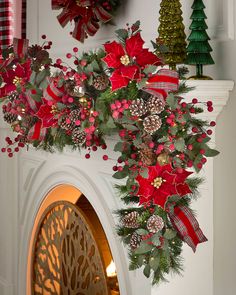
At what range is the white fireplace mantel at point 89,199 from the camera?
1764 mm

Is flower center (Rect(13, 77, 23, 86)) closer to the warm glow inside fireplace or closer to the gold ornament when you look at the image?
the warm glow inside fireplace

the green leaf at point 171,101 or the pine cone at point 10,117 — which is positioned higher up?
the pine cone at point 10,117

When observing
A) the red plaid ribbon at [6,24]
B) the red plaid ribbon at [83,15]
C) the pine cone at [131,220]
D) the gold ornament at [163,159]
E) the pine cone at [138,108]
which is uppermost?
the red plaid ribbon at [6,24]

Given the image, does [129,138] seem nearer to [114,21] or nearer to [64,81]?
[64,81]

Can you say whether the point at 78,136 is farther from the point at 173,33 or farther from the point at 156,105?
the point at 173,33

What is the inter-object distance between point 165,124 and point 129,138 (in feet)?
0.31

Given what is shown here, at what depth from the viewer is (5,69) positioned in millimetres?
1979

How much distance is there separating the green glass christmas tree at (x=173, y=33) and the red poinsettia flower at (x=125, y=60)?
0.83ft

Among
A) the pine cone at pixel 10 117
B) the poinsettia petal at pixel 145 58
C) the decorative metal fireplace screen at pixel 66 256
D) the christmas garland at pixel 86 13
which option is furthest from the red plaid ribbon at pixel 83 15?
the poinsettia petal at pixel 145 58

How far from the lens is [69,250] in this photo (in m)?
2.33

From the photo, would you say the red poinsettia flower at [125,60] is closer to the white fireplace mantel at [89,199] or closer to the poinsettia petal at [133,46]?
the poinsettia petal at [133,46]

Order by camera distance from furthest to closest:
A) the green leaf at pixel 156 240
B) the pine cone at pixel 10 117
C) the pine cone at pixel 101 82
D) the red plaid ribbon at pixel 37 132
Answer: the pine cone at pixel 10 117 < the red plaid ribbon at pixel 37 132 < the pine cone at pixel 101 82 < the green leaf at pixel 156 240

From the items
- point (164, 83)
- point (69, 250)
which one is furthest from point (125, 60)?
point (69, 250)

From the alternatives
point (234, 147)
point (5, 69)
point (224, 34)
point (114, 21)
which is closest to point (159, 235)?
point (234, 147)
